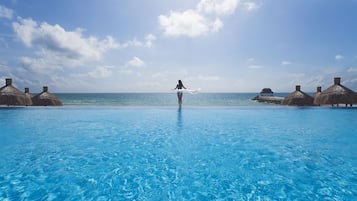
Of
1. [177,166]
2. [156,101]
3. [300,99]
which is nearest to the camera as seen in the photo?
[177,166]

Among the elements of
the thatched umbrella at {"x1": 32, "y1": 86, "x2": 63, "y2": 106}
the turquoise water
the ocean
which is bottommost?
the ocean

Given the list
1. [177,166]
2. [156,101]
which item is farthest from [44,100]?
[156,101]

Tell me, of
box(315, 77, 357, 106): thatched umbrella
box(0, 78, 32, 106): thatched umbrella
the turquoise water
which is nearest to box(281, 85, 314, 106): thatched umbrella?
box(315, 77, 357, 106): thatched umbrella

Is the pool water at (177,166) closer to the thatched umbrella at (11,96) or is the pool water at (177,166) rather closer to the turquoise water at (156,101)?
the thatched umbrella at (11,96)

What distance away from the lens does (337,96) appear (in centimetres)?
2270

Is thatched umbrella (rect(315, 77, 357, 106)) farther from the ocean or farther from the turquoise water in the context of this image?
the ocean

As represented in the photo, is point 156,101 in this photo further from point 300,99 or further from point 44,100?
point 300,99

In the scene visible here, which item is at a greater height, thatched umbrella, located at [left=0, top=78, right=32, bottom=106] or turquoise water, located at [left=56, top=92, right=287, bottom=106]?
thatched umbrella, located at [left=0, top=78, right=32, bottom=106]

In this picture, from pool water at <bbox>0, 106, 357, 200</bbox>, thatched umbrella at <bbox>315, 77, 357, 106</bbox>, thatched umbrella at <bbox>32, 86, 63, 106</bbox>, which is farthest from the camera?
thatched umbrella at <bbox>32, 86, 63, 106</bbox>

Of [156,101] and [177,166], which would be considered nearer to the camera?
[177,166]

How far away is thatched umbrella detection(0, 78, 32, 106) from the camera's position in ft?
69.2

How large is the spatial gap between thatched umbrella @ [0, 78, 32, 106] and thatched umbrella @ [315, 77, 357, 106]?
1303 inches

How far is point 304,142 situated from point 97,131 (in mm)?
9379

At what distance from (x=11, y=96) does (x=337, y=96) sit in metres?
34.6
